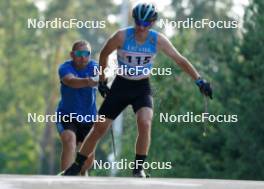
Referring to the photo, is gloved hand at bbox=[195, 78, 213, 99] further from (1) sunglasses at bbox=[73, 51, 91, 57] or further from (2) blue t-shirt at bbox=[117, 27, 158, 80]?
(1) sunglasses at bbox=[73, 51, 91, 57]

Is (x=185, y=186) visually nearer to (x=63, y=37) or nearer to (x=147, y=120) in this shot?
(x=147, y=120)

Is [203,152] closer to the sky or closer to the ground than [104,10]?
closer to the ground

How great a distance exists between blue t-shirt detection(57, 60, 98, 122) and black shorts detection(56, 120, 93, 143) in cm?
9

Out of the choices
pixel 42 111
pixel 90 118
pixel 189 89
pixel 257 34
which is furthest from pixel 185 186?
pixel 42 111

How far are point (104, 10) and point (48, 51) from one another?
3.43 m

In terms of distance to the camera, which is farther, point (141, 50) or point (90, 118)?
point (90, 118)

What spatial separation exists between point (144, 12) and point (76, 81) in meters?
1.48

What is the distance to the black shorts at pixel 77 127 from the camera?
1281cm

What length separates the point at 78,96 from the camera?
12.6m

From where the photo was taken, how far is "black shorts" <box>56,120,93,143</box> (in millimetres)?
12812

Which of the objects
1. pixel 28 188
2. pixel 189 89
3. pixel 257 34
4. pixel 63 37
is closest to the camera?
pixel 28 188

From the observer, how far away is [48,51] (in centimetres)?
6494

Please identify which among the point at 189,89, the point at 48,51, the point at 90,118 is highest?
the point at 48,51
